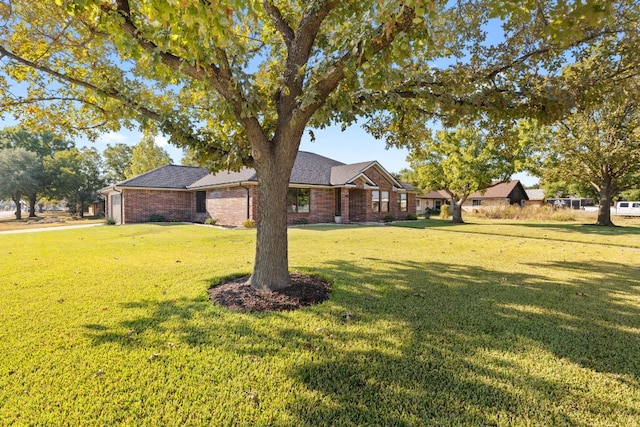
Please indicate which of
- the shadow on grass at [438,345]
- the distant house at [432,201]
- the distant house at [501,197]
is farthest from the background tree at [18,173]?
the distant house at [501,197]

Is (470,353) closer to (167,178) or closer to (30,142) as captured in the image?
(167,178)

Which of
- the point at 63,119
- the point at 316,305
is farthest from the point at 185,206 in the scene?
the point at 316,305

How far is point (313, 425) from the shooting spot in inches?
90.2

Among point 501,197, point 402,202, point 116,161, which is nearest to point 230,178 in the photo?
point 402,202

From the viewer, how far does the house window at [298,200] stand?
2014 cm

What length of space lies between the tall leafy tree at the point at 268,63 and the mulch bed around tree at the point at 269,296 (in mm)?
236

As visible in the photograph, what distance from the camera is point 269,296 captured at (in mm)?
4949

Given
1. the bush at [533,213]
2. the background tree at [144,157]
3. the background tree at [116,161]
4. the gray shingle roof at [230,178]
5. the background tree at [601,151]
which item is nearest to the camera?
the background tree at [601,151]

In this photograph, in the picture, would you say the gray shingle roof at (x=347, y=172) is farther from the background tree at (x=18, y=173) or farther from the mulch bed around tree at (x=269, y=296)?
the background tree at (x=18, y=173)

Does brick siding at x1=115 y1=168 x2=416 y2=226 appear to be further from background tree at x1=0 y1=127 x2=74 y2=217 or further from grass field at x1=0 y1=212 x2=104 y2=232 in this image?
background tree at x1=0 y1=127 x2=74 y2=217

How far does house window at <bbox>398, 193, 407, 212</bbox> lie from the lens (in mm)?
26734

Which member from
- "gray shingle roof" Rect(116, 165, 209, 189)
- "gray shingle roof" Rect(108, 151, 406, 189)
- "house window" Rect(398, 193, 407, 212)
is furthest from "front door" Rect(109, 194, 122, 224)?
"house window" Rect(398, 193, 407, 212)

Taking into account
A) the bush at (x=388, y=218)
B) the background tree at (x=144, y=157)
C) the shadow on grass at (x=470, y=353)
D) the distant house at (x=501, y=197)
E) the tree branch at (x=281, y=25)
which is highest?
the background tree at (x=144, y=157)

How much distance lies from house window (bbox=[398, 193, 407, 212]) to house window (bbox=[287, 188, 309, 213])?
9574 mm
